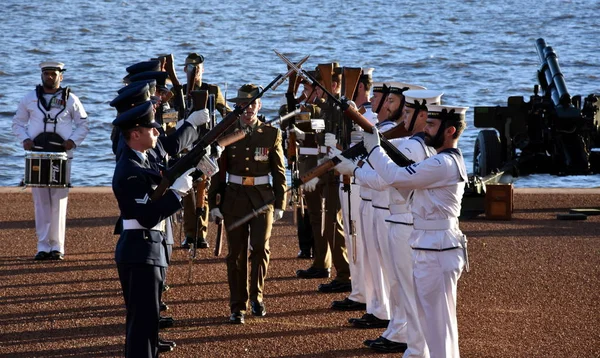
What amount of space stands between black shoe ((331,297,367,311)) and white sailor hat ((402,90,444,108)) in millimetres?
2523

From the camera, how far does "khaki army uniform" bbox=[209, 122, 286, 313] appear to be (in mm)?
10945

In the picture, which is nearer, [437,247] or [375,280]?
[437,247]

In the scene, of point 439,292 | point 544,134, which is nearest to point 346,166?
point 439,292

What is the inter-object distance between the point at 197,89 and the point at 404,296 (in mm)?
4120

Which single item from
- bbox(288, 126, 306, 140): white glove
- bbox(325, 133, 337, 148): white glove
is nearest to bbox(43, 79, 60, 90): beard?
bbox(288, 126, 306, 140): white glove

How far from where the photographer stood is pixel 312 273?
12.7m

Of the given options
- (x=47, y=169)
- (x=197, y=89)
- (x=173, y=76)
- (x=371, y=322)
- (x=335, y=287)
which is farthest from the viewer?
(x=47, y=169)

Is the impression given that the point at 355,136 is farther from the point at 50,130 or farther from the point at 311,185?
the point at 50,130

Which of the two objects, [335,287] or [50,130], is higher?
[50,130]

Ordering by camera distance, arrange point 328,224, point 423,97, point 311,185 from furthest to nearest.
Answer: point 328,224
point 311,185
point 423,97

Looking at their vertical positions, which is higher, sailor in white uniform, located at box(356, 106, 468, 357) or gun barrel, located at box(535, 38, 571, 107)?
sailor in white uniform, located at box(356, 106, 468, 357)

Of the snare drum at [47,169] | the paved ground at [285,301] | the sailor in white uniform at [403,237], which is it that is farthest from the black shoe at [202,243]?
the sailor in white uniform at [403,237]

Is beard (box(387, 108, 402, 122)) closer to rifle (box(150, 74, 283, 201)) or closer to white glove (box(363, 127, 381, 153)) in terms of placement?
rifle (box(150, 74, 283, 201))

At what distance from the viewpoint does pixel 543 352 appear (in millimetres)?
10031
